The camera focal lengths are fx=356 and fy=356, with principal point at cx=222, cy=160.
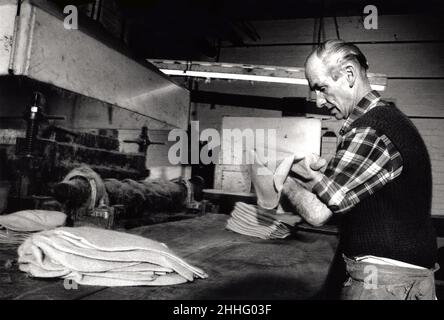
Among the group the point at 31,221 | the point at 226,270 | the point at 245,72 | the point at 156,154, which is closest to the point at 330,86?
the point at 226,270

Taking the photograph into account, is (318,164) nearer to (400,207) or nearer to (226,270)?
(400,207)

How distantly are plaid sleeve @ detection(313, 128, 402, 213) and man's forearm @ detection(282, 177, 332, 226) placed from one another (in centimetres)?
10

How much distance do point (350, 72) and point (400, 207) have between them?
0.65 meters

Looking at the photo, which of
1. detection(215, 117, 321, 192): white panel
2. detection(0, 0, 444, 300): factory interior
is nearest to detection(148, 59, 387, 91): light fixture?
detection(0, 0, 444, 300): factory interior

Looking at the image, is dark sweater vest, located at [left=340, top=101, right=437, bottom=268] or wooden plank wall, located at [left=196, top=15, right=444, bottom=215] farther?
wooden plank wall, located at [left=196, top=15, right=444, bottom=215]

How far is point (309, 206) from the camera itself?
155 centimetres

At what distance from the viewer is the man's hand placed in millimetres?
1842

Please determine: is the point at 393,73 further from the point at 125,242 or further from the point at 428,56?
the point at 125,242

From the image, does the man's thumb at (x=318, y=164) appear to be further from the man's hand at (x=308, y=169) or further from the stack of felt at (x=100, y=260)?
the stack of felt at (x=100, y=260)

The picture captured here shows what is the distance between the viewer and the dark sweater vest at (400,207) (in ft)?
4.66

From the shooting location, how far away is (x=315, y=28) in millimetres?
7574

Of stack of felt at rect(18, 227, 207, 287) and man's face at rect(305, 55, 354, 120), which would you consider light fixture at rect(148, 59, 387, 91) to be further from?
stack of felt at rect(18, 227, 207, 287)
